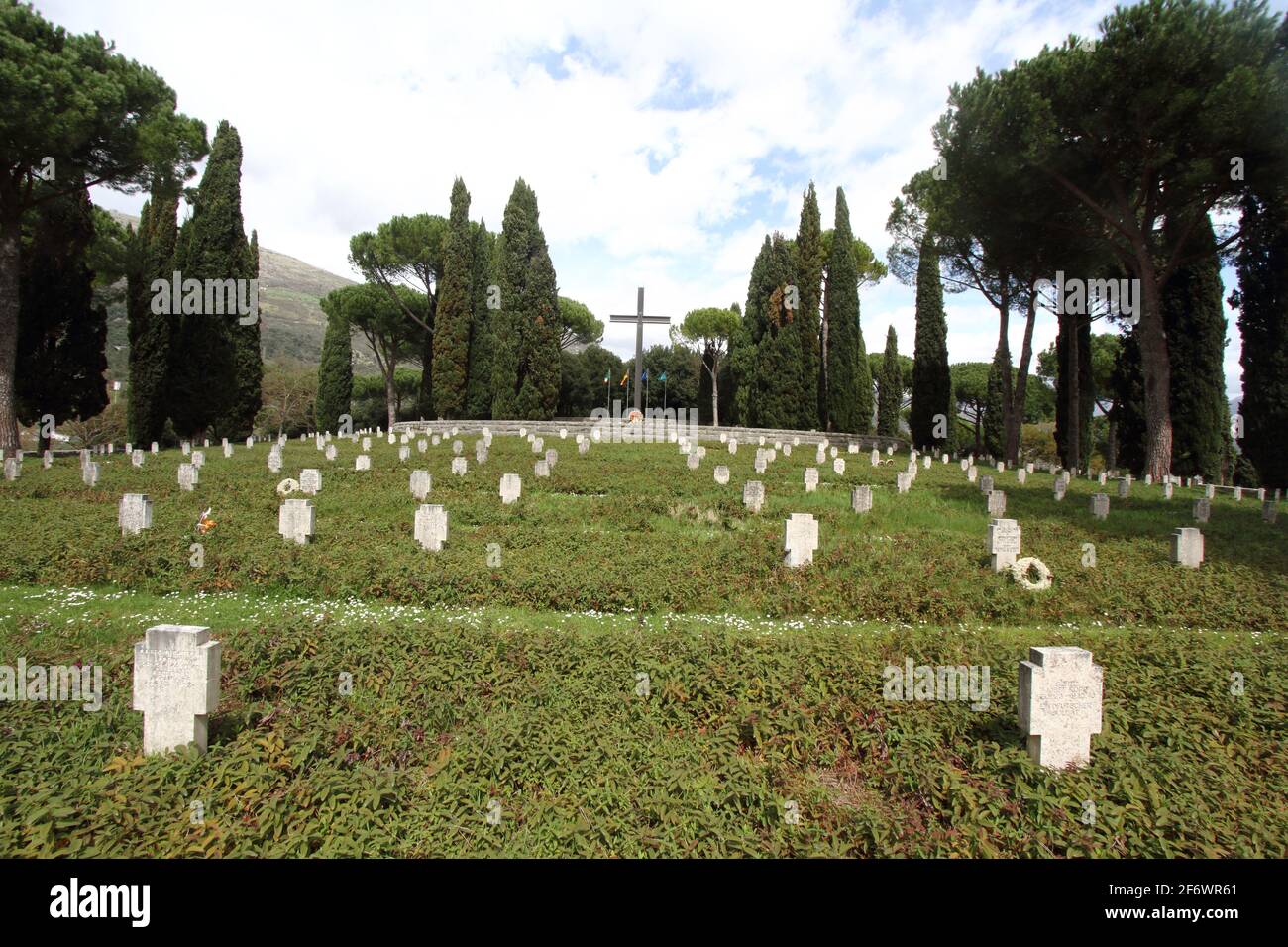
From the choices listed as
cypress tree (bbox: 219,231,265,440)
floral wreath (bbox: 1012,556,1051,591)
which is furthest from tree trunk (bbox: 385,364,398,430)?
floral wreath (bbox: 1012,556,1051,591)

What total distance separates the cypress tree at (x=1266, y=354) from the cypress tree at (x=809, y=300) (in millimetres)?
18794

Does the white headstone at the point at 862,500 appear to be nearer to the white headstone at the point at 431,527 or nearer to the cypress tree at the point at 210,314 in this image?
the white headstone at the point at 431,527

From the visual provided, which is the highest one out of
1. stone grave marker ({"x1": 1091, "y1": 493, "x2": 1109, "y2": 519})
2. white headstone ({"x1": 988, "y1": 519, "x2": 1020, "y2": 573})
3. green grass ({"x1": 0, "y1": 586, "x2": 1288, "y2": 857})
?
stone grave marker ({"x1": 1091, "y1": 493, "x2": 1109, "y2": 519})

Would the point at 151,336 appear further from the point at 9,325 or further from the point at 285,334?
the point at 285,334

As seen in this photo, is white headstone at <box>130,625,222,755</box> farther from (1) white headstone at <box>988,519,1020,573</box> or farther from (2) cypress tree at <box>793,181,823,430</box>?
(2) cypress tree at <box>793,181,823,430</box>

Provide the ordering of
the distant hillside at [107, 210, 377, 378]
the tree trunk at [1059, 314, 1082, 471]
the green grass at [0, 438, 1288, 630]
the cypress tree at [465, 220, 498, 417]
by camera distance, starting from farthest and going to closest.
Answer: the distant hillside at [107, 210, 377, 378] → the cypress tree at [465, 220, 498, 417] → the tree trunk at [1059, 314, 1082, 471] → the green grass at [0, 438, 1288, 630]

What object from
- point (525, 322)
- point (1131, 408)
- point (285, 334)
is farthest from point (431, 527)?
point (285, 334)

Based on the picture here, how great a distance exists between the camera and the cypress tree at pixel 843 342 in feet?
126

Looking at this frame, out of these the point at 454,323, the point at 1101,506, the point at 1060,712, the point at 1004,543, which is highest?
the point at 454,323

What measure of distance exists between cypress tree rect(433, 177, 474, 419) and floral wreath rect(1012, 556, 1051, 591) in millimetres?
34961

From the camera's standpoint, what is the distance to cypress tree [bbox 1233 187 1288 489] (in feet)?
80.2

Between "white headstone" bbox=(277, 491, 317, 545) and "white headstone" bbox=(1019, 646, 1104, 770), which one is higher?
"white headstone" bbox=(277, 491, 317, 545)

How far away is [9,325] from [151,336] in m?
9.62

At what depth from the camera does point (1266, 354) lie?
25.1 meters
